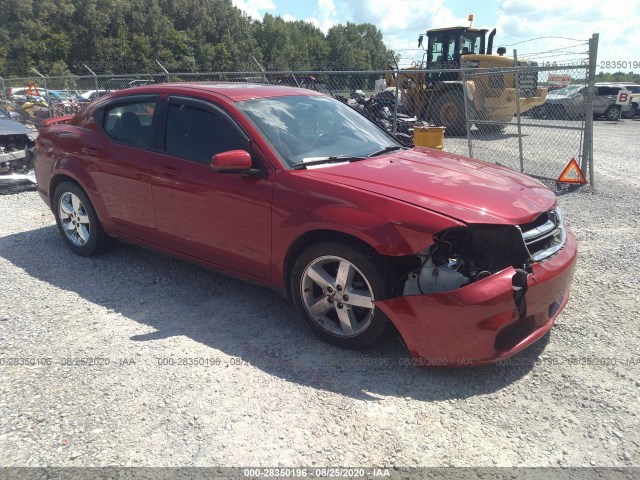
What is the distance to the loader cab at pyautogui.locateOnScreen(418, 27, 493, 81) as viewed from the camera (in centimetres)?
1628

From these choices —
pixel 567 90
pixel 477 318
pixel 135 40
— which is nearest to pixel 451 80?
pixel 567 90

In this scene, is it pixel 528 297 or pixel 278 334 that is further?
pixel 278 334

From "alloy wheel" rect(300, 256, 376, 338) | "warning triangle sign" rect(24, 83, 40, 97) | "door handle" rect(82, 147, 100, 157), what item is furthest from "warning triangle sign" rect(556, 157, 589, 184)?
"warning triangle sign" rect(24, 83, 40, 97)

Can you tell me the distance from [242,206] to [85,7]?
47.9m

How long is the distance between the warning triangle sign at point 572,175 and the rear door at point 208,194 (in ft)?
20.7

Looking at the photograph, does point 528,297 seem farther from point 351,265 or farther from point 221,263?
point 221,263

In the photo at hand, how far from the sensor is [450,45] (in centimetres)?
1642

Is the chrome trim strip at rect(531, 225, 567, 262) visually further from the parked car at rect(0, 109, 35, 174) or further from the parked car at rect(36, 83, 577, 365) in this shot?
the parked car at rect(0, 109, 35, 174)

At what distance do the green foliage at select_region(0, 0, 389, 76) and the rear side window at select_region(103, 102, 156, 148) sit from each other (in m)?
29.4

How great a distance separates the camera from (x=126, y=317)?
13.1 feet

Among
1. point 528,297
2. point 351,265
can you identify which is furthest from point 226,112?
point 528,297

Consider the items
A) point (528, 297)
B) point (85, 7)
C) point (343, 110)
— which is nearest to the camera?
point (528, 297)

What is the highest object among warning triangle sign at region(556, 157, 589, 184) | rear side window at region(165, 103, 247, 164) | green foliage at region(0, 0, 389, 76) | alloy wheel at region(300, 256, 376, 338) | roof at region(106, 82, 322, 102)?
green foliage at region(0, 0, 389, 76)

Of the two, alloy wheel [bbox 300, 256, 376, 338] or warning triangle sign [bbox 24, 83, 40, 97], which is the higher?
warning triangle sign [bbox 24, 83, 40, 97]
